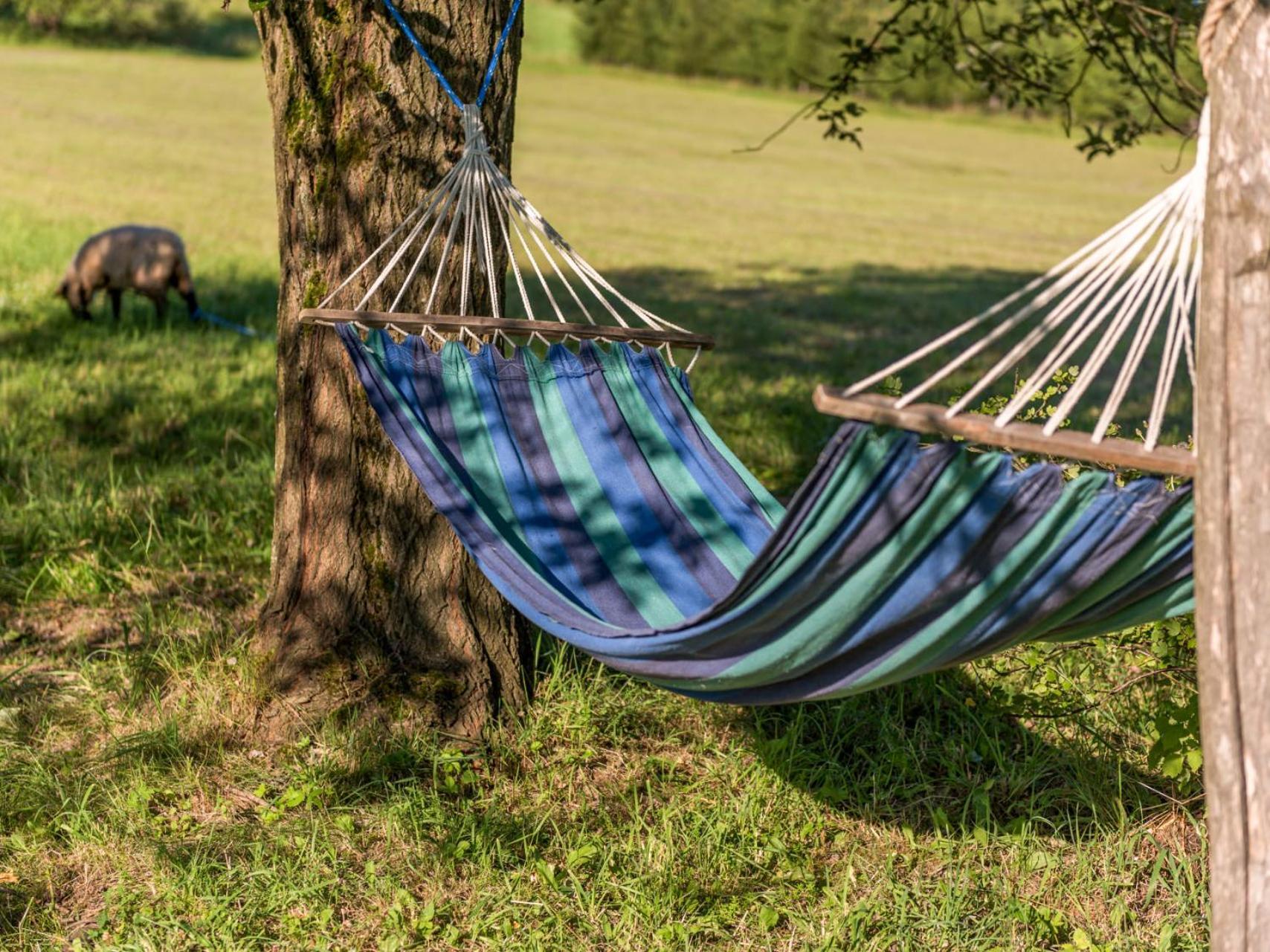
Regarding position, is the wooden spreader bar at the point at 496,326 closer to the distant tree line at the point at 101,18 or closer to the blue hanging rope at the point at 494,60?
the blue hanging rope at the point at 494,60

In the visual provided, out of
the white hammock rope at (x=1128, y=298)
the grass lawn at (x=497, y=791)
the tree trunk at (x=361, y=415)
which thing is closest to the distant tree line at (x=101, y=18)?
the grass lawn at (x=497, y=791)

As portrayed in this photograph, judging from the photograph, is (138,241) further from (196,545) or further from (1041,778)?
(1041,778)

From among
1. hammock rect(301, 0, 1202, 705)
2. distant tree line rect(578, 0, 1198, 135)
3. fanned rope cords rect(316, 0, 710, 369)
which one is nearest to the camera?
hammock rect(301, 0, 1202, 705)

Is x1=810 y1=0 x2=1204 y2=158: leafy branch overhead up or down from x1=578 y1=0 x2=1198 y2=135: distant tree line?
down

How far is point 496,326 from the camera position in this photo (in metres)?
2.68

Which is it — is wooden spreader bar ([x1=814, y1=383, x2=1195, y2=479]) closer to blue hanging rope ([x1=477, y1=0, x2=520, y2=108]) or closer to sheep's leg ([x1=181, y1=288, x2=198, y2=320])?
blue hanging rope ([x1=477, y1=0, x2=520, y2=108])

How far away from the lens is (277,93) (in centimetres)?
282

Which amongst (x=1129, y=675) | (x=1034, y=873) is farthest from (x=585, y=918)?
(x=1129, y=675)

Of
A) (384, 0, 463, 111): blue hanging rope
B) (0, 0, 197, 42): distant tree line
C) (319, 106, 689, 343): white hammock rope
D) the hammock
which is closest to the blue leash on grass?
the hammock

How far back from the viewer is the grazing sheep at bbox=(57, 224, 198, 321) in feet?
23.8

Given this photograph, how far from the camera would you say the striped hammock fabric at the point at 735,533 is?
71.7 inches

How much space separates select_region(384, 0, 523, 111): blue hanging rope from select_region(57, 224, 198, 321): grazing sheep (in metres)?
4.99

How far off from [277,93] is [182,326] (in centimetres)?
485

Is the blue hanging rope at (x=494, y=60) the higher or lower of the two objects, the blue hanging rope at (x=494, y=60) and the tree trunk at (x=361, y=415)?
the higher
